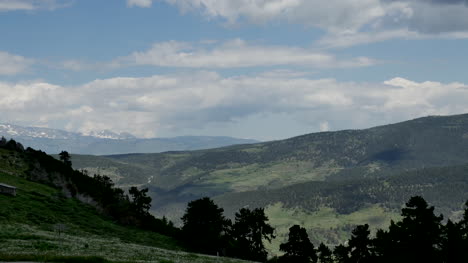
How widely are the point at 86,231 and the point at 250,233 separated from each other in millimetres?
39031

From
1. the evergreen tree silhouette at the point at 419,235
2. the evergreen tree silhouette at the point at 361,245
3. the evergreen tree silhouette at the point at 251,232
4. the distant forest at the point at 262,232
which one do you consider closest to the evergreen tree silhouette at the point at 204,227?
the distant forest at the point at 262,232

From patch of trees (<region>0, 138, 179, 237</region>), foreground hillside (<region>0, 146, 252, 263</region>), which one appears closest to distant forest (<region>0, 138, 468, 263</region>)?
patch of trees (<region>0, 138, 179, 237</region>)

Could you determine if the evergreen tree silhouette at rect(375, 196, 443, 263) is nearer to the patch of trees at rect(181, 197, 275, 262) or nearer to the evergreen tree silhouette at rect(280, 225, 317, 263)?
the evergreen tree silhouette at rect(280, 225, 317, 263)

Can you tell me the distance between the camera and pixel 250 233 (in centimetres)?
10438

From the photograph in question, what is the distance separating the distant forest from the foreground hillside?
6023mm

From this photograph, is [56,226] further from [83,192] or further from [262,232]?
[83,192]

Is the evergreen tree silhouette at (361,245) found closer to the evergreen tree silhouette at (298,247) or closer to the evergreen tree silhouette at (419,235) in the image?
the evergreen tree silhouette at (298,247)

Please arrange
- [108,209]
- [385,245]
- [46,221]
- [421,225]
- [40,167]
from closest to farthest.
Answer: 1. [421,225]
2. [385,245]
3. [46,221]
4. [108,209]
5. [40,167]

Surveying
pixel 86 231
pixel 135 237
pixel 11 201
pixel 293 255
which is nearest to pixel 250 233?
pixel 293 255

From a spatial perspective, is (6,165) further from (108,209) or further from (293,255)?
(293,255)

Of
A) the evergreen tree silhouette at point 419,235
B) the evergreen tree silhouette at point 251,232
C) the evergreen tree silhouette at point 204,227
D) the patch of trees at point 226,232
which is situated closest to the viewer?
the evergreen tree silhouette at point 419,235

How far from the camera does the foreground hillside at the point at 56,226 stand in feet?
155

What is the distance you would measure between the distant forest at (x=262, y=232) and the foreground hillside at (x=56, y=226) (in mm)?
6023

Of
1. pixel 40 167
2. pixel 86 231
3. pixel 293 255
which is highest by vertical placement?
pixel 40 167
